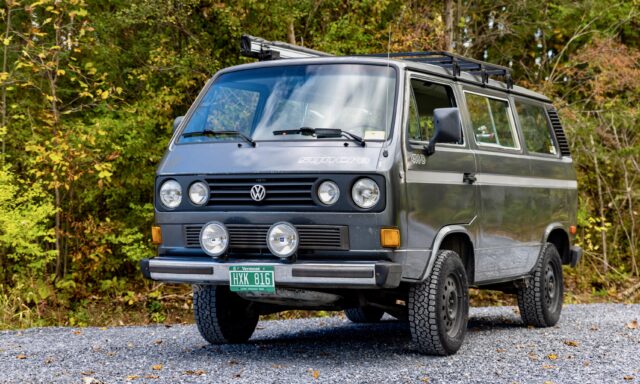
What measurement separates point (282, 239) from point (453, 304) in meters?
1.72

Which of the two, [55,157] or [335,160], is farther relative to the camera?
[55,157]

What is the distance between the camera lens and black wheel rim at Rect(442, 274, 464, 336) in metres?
7.53

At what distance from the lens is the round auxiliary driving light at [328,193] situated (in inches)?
266

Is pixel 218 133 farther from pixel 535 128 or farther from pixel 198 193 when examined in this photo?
pixel 535 128

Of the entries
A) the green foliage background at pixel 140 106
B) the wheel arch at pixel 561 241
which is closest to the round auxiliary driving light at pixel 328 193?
the wheel arch at pixel 561 241

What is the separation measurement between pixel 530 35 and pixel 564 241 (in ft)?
35.3

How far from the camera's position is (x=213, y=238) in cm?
709

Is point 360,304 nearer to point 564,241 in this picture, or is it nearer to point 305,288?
point 305,288

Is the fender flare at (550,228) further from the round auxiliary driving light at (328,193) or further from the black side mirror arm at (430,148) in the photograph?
the round auxiliary driving light at (328,193)

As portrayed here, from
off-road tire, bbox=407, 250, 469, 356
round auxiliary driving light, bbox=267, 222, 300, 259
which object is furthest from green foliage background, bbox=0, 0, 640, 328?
off-road tire, bbox=407, 250, 469, 356

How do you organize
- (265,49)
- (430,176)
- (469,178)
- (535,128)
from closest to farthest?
(430,176) < (469,178) < (265,49) < (535,128)

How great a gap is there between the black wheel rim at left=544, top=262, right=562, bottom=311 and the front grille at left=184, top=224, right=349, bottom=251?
12.8 feet

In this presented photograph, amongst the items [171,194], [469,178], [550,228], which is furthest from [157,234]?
[550,228]

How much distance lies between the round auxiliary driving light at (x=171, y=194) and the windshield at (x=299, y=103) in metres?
0.46
